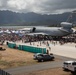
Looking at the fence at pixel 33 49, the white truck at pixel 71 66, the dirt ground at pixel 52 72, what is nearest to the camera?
the white truck at pixel 71 66

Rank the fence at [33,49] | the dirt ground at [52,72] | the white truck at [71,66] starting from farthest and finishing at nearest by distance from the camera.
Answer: the fence at [33,49]
the dirt ground at [52,72]
the white truck at [71,66]

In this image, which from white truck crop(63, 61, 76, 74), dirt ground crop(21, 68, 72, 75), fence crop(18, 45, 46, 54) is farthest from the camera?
fence crop(18, 45, 46, 54)

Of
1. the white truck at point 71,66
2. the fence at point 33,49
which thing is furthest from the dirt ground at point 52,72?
the fence at point 33,49

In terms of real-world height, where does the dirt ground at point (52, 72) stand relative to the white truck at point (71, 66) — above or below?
below

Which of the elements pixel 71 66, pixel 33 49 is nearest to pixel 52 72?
pixel 71 66

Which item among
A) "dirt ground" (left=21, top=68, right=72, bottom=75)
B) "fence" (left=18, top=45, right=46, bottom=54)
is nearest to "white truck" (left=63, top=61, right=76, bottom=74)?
"dirt ground" (left=21, top=68, right=72, bottom=75)

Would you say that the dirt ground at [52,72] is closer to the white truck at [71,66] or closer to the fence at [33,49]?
the white truck at [71,66]

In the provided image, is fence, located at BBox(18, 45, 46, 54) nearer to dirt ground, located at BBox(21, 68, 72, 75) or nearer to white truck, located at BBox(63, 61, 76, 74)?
dirt ground, located at BBox(21, 68, 72, 75)

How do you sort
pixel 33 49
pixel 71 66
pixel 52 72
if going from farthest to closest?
pixel 33 49
pixel 52 72
pixel 71 66

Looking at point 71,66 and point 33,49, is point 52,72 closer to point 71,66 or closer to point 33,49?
point 71,66

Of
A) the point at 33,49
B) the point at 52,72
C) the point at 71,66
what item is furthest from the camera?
the point at 33,49

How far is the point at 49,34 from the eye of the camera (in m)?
115

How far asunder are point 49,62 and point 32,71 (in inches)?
356

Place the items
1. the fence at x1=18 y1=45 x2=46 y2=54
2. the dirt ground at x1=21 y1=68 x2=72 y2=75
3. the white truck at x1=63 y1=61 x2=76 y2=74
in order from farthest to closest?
the fence at x1=18 y1=45 x2=46 y2=54 → the dirt ground at x1=21 y1=68 x2=72 y2=75 → the white truck at x1=63 y1=61 x2=76 y2=74
